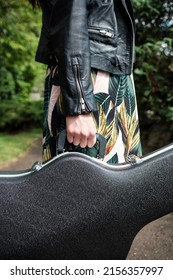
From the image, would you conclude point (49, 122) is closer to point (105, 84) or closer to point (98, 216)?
point (105, 84)

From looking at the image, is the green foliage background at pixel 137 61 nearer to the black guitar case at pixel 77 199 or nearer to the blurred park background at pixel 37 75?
the blurred park background at pixel 37 75

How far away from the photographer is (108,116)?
151cm

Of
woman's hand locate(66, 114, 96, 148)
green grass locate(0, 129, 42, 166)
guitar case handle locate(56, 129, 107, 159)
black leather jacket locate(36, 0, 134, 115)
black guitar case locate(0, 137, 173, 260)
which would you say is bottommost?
green grass locate(0, 129, 42, 166)

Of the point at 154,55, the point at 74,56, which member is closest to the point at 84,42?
the point at 74,56

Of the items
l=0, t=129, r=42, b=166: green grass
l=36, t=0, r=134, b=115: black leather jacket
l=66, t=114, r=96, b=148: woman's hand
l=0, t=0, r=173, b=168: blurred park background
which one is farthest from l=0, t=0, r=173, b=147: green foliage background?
l=66, t=114, r=96, b=148: woman's hand

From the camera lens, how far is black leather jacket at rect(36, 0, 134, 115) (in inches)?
52.4

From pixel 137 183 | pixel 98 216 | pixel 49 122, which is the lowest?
pixel 98 216

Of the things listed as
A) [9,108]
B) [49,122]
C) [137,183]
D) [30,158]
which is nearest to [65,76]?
[49,122]

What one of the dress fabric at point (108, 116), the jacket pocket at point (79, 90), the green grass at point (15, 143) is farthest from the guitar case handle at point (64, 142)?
the green grass at point (15, 143)

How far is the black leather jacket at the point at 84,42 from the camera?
133 cm

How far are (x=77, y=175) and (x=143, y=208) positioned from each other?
0.80 ft

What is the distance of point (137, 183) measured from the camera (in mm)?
1324

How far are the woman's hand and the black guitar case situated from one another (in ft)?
0.32

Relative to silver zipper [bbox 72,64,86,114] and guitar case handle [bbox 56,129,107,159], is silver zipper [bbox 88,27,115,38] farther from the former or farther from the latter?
guitar case handle [bbox 56,129,107,159]
